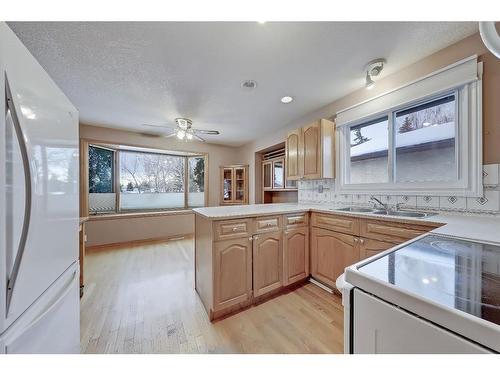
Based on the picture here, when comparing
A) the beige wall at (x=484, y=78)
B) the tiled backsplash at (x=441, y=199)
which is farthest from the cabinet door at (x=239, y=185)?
the beige wall at (x=484, y=78)

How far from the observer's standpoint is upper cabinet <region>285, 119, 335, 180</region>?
2348 millimetres

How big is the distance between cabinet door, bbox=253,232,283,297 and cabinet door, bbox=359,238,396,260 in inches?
28.7

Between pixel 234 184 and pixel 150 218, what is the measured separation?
204 centimetres

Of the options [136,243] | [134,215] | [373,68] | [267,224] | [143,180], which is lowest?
[136,243]

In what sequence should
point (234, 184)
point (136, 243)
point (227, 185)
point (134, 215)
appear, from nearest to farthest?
point (136, 243)
point (134, 215)
point (234, 184)
point (227, 185)

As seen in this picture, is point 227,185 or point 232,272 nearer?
point 232,272

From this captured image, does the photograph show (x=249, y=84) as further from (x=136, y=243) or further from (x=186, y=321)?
(x=136, y=243)

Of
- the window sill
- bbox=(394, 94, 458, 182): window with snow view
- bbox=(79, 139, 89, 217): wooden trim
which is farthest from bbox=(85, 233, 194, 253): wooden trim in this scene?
bbox=(394, 94, 458, 182): window with snow view

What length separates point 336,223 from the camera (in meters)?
1.88

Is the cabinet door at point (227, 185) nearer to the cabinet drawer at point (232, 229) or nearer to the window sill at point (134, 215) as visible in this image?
the window sill at point (134, 215)

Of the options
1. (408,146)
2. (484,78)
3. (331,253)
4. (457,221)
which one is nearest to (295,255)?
(331,253)

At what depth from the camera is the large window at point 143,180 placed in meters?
3.78

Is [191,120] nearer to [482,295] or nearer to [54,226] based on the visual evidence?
[54,226]
